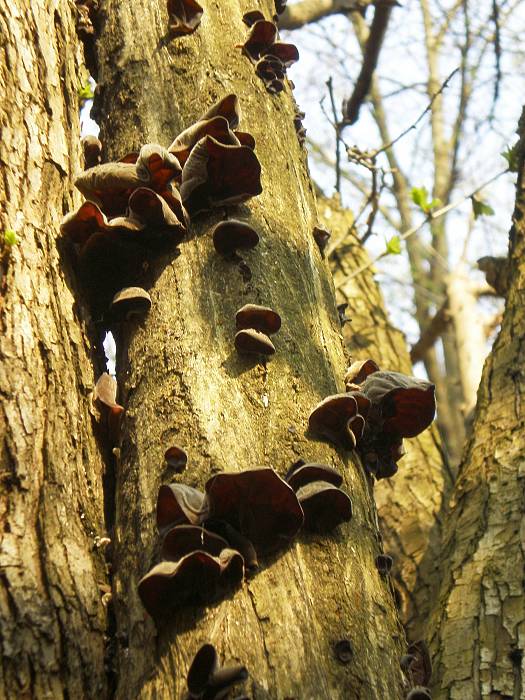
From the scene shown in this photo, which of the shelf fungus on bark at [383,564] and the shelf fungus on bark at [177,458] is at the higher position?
the shelf fungus on bark at [177,458]

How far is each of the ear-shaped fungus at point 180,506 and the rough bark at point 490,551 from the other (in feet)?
4.43

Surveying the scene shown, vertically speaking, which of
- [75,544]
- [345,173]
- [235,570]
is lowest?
[235,570]

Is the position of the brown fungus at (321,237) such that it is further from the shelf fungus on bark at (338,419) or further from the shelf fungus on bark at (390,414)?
the shelf fungus on bark at (338,419)

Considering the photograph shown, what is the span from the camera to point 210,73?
3426mm

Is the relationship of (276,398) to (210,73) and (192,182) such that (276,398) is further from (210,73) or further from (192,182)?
(210,73)

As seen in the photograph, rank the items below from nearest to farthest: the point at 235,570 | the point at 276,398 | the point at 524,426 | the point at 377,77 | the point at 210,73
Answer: the point at 235,570 → the point at 276,398 → the point at 210,73 → the point at 524,426 → the point at 377,77

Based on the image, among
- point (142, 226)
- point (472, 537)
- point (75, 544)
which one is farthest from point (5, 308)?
point (472, 537)

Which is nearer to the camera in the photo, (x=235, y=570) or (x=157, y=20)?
(x=235, y=570)

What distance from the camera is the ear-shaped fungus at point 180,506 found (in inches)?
86.6

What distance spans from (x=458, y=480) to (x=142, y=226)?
191cm

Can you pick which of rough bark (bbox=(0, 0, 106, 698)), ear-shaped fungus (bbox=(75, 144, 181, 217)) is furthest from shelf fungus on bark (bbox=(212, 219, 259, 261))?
rough bark (bbox=(0, 0, 106, 698))

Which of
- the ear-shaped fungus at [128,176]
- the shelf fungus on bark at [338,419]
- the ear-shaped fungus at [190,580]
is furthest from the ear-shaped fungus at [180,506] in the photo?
the ear-shaped fungus at [128,176]

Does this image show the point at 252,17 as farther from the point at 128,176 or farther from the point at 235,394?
the point at 235,394

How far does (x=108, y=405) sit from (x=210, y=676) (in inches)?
37.5
